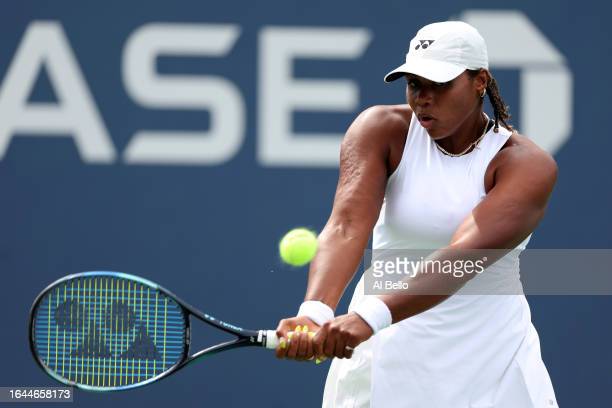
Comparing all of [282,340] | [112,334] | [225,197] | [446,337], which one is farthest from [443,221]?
[225,197]

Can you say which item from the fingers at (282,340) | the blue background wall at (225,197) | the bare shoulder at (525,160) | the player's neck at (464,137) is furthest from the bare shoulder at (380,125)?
the blue background wall at (225,197)

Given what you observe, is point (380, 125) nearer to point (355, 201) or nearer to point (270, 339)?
point (355, 201)

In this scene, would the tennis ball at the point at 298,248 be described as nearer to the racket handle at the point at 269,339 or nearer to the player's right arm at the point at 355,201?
the player's right arm at the point at 355,201

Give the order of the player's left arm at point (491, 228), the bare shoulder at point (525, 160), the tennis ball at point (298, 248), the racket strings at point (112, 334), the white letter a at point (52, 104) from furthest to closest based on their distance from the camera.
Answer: the white letter a at point (52, 104) < the racket strings at point (112, 334) < the bare shoulder at point (525, 160) < the tennis ball at point (298, 248) < the player's left arm at point (491, 228)

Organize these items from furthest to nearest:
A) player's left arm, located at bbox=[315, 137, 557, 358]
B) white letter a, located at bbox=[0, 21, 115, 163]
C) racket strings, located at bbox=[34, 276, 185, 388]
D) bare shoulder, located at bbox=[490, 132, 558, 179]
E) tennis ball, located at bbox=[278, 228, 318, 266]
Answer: white letter a, located at bbox=[0, 21, 115, 163] → racket strings, located at bbox=[34, 276, 185, 388] → bare shoulder, located at bbox=[490, 132, 558, 179] → tennis ball, located at bbox=[278, 228, 318, 266] → player's left arm, located at bbox=[315, 137, 557, 358]

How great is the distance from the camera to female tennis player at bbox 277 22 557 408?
305 cm

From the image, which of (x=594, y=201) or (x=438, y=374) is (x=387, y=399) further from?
(x=594, y=201)

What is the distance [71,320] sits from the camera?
→ 10.8 feet

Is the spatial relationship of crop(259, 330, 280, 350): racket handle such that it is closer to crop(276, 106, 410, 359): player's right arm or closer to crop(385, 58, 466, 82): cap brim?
crop(276, 106, 410, 359): player's right arm

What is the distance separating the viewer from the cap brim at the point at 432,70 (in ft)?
9.86

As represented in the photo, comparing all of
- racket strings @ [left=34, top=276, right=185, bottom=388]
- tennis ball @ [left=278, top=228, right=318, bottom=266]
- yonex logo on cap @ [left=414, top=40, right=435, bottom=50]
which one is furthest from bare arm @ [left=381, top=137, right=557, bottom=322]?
racket strings @ [left=34, top=276, right=185, bottom=388]

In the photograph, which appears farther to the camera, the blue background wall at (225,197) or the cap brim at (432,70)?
the blue background wall at (225,197)

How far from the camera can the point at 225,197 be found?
16.2 feet

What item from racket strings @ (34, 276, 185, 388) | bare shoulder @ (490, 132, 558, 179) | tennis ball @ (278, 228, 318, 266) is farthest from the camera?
racket strings @ (34, 276, 185, 388)
